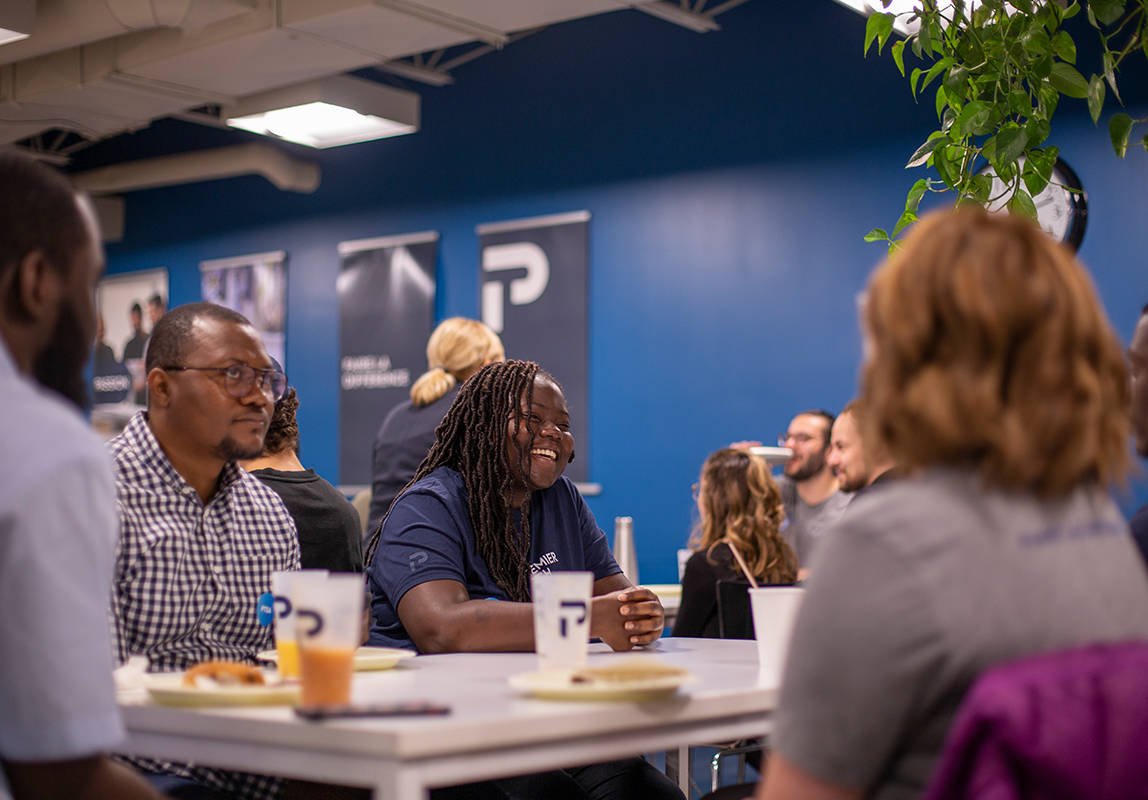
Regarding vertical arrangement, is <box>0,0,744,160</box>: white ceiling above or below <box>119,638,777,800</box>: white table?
above

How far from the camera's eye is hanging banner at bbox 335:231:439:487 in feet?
23.3

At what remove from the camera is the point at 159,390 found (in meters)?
1.99

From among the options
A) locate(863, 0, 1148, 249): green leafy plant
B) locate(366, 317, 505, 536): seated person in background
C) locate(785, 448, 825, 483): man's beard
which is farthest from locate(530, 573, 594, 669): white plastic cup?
locate(785, 448, 825, 483): man's beard

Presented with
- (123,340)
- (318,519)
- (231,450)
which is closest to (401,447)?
(318,519)

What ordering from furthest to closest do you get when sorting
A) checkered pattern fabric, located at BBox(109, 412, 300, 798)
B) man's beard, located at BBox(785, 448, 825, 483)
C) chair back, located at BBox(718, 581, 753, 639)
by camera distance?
man's beard, located at BBox(785, 448, 825, 483), chair back, located at BBox(718, 581, 753, 639), checkered pattern fabric, located at BBox(109, 412, 300, 798)

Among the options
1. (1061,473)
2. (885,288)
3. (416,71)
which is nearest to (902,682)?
(1061,473)

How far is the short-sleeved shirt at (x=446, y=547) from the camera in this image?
7.22 ft

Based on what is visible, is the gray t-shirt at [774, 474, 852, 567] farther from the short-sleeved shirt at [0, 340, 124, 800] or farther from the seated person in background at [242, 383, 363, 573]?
the short-sleeved shirt at [0, 340, 124, 800]

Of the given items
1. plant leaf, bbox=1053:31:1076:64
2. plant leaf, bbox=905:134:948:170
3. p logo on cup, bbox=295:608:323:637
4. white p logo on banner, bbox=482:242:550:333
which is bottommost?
p logo on cup, bbox=295:608:323:637

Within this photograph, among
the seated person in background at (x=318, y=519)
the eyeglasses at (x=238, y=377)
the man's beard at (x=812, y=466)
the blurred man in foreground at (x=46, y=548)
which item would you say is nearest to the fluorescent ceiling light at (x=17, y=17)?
the seated person in background at (x=318, y=519)

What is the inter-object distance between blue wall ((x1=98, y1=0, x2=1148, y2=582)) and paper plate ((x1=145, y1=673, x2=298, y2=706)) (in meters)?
4.08

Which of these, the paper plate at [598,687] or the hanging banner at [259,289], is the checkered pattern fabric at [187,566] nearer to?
the paper plate at [598,687]

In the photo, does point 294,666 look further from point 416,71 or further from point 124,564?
point 416,71

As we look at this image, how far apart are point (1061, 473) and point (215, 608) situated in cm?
130
